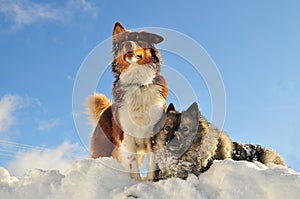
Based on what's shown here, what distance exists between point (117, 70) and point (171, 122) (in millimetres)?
1511

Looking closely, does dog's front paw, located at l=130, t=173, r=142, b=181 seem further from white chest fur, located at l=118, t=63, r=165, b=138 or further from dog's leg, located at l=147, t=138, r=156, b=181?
white chest fur, located at l=118, t=63, r=165, b=138

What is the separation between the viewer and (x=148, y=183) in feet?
22.0

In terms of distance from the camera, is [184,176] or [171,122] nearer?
[184,176]

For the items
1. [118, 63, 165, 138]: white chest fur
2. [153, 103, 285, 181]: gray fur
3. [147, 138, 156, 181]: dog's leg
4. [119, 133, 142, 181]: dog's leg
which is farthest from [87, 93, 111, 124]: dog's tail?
[153, 103, 285, 181]: gray fur

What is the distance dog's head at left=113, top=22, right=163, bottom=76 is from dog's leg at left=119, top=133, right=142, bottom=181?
1.28 m

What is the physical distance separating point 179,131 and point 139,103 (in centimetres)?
109

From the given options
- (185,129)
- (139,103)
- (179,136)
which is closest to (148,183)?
(179,136)

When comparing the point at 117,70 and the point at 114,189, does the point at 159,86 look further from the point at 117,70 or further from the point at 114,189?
the point at 114,189

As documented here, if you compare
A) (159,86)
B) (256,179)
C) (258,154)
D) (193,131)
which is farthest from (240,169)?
(159,86)

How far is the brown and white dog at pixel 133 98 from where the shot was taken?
26.8ft

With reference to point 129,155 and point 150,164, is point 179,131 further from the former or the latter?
point 129,155

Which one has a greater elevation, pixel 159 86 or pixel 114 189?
pixel 159 86

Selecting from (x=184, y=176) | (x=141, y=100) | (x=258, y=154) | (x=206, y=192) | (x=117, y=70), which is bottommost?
(x=206, y=192)

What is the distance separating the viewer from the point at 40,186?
7074mm
